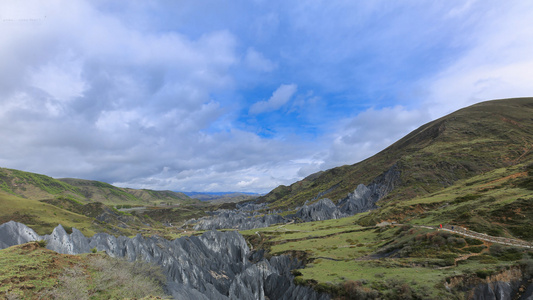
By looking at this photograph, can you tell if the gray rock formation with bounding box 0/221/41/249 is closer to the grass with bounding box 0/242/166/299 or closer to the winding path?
the grass with bounding box 0/242/166/299

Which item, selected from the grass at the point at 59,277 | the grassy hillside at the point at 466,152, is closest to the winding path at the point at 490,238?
the grass at the point at 59,277

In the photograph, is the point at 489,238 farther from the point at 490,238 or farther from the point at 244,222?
the point at 244,222

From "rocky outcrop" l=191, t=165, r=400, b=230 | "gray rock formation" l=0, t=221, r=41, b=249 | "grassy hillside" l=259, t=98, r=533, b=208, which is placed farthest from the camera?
"rocky outcrop" l=191, t=165, r=400, b=230

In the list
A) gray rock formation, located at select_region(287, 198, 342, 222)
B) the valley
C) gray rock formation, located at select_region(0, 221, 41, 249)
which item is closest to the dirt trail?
the valley

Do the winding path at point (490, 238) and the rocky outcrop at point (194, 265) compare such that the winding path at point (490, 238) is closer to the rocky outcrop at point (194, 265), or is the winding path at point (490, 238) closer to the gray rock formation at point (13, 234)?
the rocky outcrop at point (194, 265)

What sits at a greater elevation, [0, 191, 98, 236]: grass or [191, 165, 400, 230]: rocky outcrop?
[0, 191, 98, 236]: grass

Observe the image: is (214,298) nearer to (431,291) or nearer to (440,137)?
(431,291)

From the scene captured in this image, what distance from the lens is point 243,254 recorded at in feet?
246

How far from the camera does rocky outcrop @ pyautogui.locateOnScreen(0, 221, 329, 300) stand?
4250 centimetres

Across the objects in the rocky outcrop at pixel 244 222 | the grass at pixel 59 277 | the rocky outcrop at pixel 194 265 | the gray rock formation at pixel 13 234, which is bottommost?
the rocky outcrop at pixel 244 222

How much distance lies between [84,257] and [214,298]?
21.7m

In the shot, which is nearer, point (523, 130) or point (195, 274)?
point (195, 274)

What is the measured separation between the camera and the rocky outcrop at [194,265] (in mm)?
42500

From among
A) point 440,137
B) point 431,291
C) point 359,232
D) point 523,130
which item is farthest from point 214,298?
point 523,130
